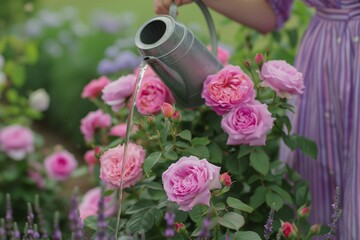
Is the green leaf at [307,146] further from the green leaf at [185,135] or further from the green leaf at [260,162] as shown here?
the green leaf at [185,135]

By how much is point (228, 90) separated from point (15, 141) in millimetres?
1696

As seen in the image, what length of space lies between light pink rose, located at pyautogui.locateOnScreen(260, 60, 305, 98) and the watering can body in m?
0.15

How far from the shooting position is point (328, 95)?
2131 millimetres

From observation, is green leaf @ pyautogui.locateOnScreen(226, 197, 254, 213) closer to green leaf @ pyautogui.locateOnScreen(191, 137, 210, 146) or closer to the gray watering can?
green leaf @ pyautogui.locateOnScreen(191, 137, 210, 146)

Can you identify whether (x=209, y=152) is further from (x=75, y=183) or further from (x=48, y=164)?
(x=75, y=183)

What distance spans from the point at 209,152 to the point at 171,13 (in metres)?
0.40

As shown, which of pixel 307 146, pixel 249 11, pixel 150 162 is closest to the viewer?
pixel 150 162

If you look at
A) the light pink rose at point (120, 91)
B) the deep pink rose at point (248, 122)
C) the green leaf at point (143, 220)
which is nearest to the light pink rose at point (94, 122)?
the light pink rose at point (120, 91)

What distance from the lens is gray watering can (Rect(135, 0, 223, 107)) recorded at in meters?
1.86

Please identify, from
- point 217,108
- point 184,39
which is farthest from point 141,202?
point 184,39

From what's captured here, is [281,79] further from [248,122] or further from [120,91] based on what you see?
[120,91]

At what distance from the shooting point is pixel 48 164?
129 inches

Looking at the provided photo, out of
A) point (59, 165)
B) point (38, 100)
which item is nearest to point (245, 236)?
point (59, 165)

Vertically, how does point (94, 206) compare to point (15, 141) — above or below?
above
